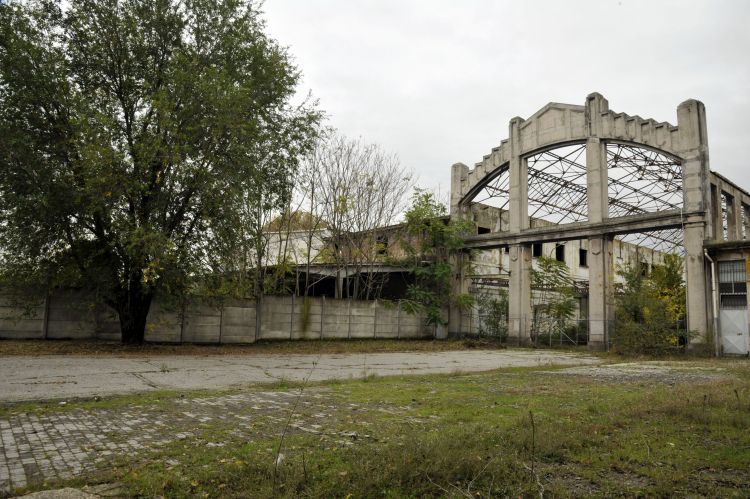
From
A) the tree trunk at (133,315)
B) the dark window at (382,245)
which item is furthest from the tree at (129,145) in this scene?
the dark window at (382,245)

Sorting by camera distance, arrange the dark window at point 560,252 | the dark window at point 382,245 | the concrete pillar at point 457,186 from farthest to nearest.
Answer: the dark window at point 560,252 < the concrete pillar at point 457,186 < the dark window at point 382,245

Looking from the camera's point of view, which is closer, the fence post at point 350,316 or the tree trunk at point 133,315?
the tree trunk at point 133,315

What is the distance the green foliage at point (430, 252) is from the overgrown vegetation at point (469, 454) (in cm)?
2203

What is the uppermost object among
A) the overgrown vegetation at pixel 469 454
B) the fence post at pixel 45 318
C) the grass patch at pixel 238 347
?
the fence post at pixel 45 318

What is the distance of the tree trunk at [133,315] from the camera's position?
17.9 meters

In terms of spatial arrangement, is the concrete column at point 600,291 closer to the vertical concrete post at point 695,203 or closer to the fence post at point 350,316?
the vertical concrete post at point 695,203

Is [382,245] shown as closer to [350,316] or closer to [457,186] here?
[350,316]

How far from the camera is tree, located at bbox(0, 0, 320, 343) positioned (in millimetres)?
15531

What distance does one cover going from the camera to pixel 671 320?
22.2m

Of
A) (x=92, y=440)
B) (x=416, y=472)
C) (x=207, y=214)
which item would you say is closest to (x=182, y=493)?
(x=416, y=472)

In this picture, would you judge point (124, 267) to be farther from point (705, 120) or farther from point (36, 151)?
point (705, 120)

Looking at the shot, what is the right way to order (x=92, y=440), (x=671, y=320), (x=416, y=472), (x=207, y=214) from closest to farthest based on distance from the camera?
(x=416, y=472), (x=92, y=440), (x=207, y=214), (x=671, y=320)

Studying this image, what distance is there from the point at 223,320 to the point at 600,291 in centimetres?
1773

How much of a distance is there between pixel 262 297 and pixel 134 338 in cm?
605
